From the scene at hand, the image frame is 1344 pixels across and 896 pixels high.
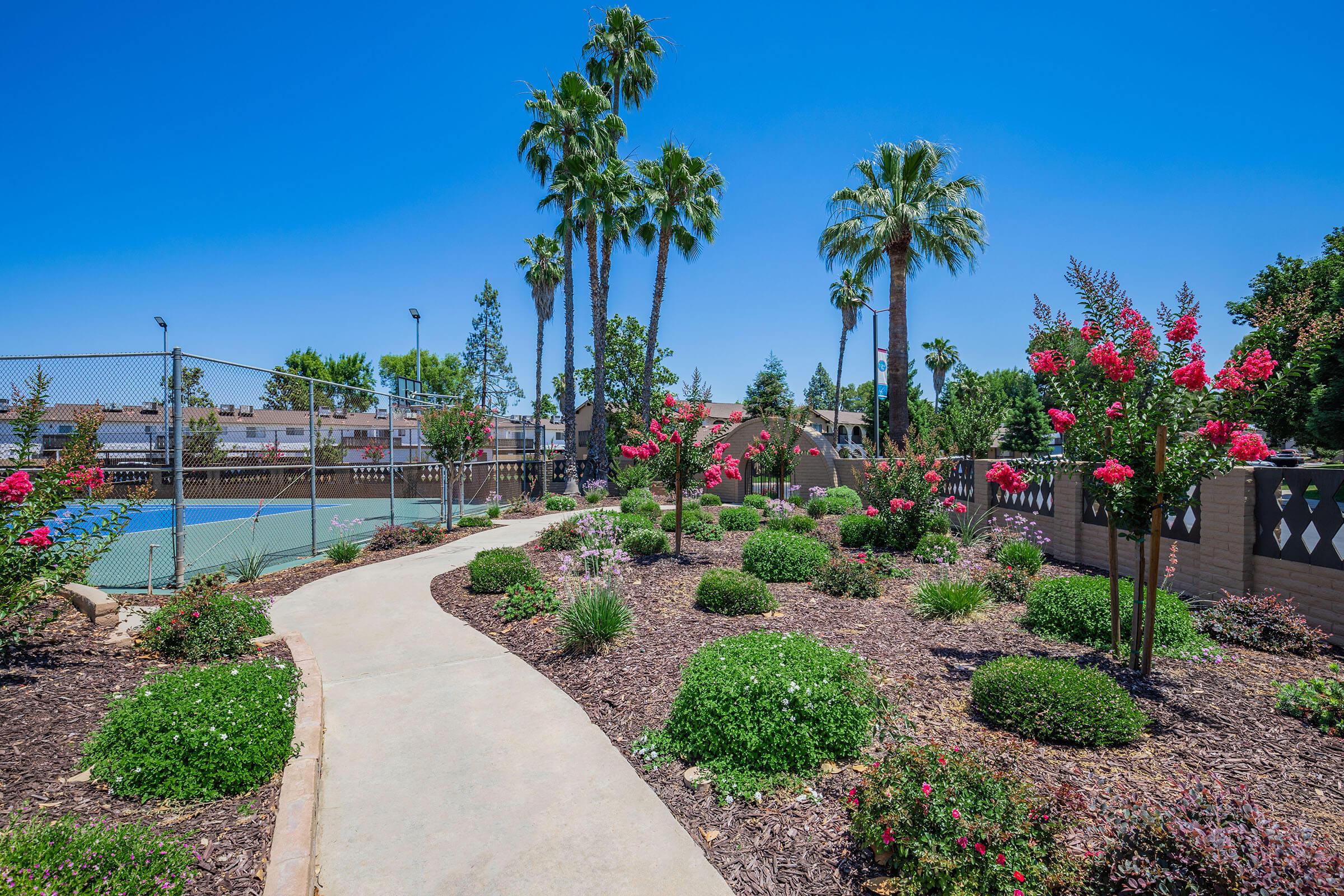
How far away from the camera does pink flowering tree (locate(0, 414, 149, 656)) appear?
467cm

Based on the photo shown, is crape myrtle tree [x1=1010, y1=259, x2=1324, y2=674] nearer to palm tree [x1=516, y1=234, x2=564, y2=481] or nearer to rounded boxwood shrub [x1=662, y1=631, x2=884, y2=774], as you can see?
rounded boxwood shrub [x1=662, y1=631, x2=884, y2=774]

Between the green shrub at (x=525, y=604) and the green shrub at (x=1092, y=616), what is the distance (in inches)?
182

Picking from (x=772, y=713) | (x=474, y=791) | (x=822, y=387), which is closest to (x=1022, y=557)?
(x=772, y=713)

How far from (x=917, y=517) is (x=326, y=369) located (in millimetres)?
59222

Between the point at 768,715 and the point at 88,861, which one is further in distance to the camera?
the point at 768,715

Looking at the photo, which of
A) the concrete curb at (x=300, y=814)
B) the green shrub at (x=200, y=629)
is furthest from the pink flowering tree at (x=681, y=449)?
the concrete curb at (x=300, y=814)

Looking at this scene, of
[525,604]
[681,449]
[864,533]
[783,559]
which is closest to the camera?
[525,604]

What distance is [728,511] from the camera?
1306 centimetres

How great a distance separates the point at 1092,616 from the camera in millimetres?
5449

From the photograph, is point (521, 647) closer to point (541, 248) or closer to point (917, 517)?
point (917, 517)

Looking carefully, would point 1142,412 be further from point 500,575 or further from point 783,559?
point 500,575

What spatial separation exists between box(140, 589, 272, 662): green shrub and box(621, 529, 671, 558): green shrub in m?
4.97

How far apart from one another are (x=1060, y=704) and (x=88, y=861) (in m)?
4.61

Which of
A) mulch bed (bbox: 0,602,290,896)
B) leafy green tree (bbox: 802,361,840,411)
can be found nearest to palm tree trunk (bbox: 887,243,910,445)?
mulch bed (bbox: 0,602,290,896)
